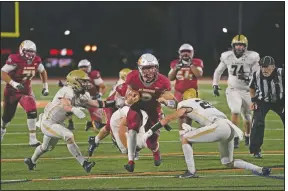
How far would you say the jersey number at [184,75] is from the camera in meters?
9.09

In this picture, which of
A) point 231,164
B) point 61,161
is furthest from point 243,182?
point 61,161

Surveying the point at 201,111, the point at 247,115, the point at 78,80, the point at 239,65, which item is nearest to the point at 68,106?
the point at 78,80

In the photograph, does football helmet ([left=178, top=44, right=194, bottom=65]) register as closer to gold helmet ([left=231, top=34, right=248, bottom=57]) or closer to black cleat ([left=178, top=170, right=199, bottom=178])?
gold helmet ([left=231, top=34, right=248, bottom=57])

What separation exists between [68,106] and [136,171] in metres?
1.23

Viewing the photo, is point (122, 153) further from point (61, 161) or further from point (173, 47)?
point (173, 47)

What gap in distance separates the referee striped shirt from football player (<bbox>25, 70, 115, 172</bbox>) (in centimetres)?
173

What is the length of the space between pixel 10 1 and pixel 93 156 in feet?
6.32

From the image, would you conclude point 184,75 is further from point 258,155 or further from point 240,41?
point 240,41

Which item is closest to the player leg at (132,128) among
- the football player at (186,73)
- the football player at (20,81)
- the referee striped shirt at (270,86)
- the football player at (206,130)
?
the football player at (206,130)

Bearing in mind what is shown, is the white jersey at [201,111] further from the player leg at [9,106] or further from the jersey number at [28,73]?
the player leg at [9,106]

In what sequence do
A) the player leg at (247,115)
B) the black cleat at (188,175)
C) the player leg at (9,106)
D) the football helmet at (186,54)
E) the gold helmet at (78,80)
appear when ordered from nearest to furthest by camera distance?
the gold helmet at (78,80) < the black cleat at (188,175) < the football helmet at (186,54) < the player leg at (247,115) < the player leg at (9,106)

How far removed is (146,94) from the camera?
655 cm

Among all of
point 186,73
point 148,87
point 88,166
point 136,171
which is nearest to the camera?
point 148,87

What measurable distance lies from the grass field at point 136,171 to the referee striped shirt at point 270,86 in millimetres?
660
